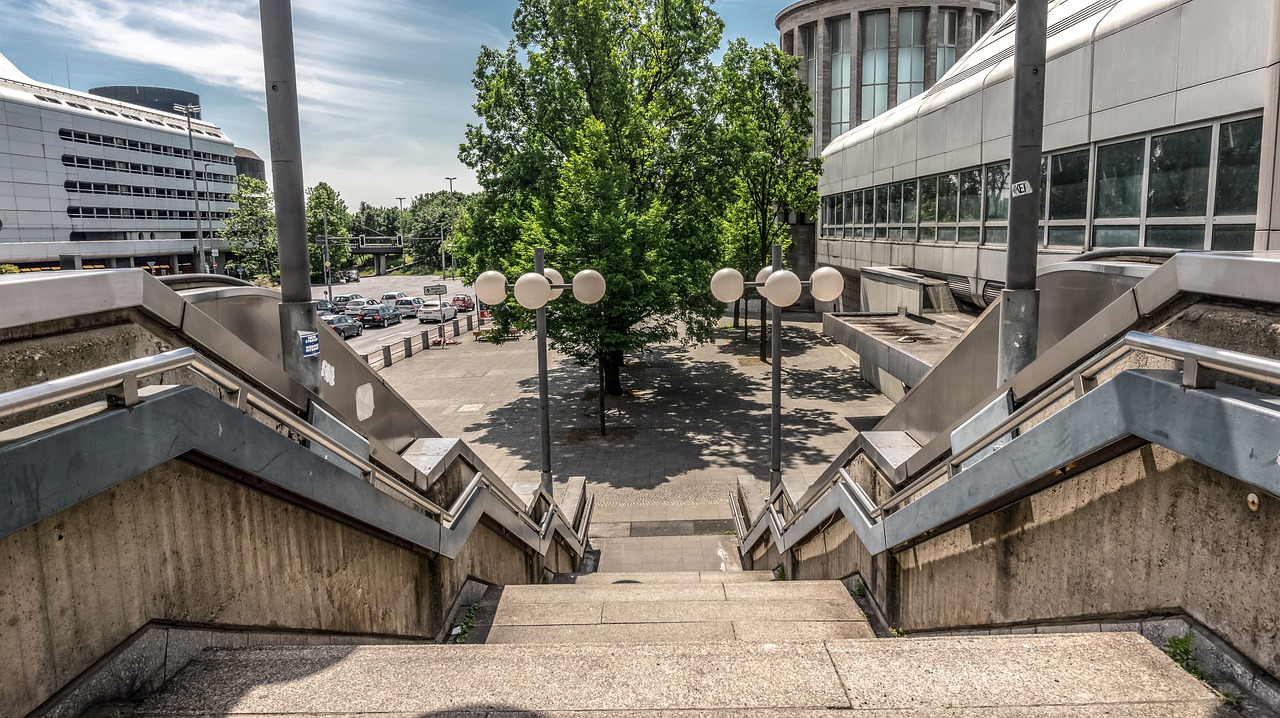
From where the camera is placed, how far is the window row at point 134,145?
60625mm

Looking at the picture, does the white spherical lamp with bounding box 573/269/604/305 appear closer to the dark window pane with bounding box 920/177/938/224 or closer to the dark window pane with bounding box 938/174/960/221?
the dark window pane with bounding box 938/174/960/221

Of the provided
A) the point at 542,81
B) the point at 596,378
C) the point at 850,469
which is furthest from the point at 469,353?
the point at 850,469

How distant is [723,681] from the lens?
3.21 meters

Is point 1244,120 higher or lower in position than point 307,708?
higher

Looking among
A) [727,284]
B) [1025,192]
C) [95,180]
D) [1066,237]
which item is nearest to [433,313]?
[1066,237]

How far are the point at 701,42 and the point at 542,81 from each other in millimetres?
5670

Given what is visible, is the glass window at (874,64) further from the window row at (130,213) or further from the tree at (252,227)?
the window row at (130,213)

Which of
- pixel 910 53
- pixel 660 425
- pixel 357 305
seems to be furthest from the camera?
pixel 357 305

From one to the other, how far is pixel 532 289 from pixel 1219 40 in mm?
9875

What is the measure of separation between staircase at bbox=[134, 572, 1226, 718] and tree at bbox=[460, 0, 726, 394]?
15394 mm

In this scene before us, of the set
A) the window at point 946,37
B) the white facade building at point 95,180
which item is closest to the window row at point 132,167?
the white facade building at point 95,180

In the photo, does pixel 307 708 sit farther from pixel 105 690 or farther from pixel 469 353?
pixel 469 353

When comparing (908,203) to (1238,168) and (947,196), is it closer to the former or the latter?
(947,196)

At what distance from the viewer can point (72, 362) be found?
292 centimetres
